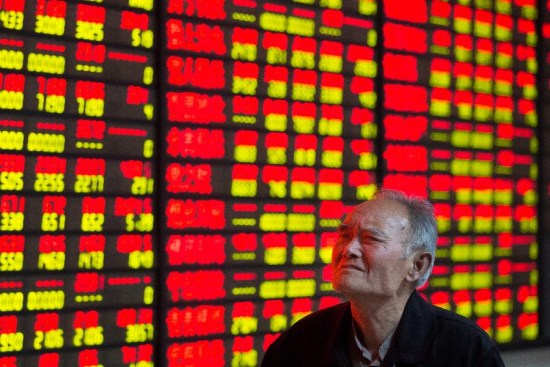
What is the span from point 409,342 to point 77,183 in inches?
77.4

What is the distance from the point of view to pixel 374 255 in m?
2.19

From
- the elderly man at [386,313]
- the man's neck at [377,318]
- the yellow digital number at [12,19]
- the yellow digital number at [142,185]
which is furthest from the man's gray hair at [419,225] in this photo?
the yellow digital number at [12,19]

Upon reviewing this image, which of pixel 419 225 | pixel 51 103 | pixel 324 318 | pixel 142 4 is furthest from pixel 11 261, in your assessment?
pixel 419 225

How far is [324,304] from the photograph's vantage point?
14.3 ft

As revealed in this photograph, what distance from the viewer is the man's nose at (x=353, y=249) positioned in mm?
2195

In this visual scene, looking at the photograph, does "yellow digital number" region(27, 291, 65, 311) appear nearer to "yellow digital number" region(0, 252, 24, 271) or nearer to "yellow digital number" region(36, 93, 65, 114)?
"yellow digital number" region(0, 252, 24, 271)

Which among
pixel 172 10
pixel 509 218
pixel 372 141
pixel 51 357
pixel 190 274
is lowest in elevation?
pixel 51 357

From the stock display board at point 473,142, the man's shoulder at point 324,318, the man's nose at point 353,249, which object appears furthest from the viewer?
the stock display board at point 473,142

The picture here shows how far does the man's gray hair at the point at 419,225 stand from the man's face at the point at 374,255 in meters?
0.02

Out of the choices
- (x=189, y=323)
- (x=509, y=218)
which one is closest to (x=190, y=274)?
(x=189, y=323)

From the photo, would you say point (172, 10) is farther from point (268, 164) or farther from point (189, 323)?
point (189, 323)

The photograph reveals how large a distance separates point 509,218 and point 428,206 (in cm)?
298

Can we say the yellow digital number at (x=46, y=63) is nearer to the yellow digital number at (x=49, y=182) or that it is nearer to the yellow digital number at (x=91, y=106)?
the yellow digital number at (x=91, y=106)

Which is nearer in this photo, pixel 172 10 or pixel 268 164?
pixel 172 10
